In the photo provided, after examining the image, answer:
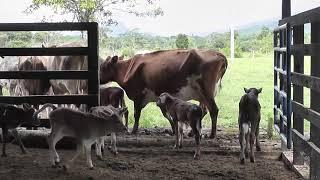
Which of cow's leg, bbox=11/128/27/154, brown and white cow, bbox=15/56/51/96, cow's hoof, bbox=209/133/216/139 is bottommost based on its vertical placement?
cow's hoof, bbox=209/133/216/139

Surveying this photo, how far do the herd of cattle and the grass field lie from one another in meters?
1.38

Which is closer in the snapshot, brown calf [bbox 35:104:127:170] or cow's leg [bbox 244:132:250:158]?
brown calf [bbox 35:104:127:170]

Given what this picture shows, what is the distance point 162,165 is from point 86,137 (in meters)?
1.24

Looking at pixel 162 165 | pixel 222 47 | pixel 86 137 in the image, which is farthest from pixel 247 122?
pixel 222 47

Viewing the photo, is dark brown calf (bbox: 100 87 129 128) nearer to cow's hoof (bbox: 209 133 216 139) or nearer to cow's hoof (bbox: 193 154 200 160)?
cow's hoof (bbox: 209 133 216 139)

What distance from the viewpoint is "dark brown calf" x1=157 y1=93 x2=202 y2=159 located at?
781 cm

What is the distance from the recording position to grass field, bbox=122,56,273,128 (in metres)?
12.8

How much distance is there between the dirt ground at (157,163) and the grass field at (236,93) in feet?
10.6

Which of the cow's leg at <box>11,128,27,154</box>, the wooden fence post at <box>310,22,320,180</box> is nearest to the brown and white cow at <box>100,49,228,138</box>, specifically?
the cow's leg at <box>11,128,27,154</box>

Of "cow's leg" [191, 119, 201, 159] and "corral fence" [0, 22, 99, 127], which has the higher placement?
A: "corral fence" [0, 22, 99, 127]

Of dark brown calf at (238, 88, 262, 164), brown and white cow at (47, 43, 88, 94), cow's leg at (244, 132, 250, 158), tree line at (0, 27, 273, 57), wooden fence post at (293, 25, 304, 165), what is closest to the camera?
wooden fence post at (293, 25, 304, 165)

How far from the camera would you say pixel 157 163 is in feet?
24.2

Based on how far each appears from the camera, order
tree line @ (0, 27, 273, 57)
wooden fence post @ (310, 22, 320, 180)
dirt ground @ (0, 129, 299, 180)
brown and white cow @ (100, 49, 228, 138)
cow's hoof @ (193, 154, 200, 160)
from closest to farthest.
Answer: wooden fence post @ (310, 22, 320, 180)
dirt ground @ (0, 129, 299, 180)
cow's hoof @ (193, 154, 200, 160)
brown and white cow @ (100, 49, 228, 138)
tree line @ (0, 27, 273, 57)

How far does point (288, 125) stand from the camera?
6621 mm
